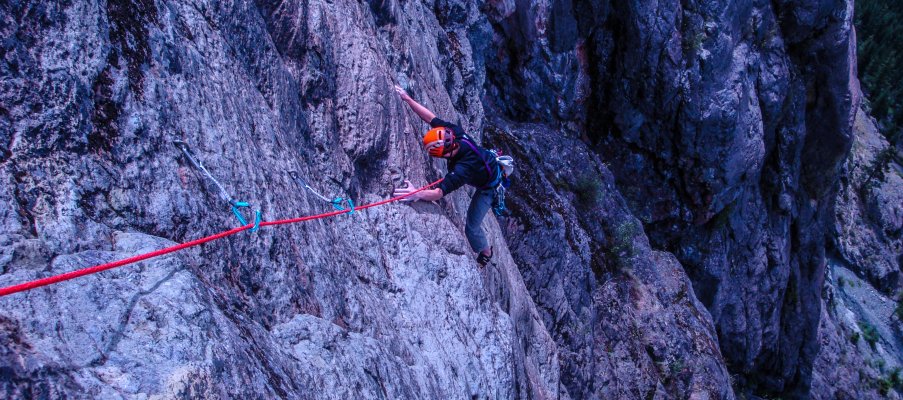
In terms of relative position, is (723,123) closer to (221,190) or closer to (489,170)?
(489,170)

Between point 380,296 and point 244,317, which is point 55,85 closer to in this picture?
point 244,317

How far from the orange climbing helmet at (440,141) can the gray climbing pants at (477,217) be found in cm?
119

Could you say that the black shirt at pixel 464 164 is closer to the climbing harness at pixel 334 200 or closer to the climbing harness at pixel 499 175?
the climbing harness at pixel 499 175

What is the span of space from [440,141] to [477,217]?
1673 millimetres

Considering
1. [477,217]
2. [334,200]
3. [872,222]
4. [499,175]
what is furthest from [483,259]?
[872,222]

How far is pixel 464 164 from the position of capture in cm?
741

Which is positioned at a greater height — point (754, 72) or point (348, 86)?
point (754, 72)

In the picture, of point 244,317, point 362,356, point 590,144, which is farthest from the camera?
point 590,144

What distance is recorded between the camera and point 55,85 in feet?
11.7

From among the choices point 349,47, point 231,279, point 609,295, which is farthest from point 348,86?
point 609,295

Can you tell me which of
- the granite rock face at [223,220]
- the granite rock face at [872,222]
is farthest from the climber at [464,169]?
the granite rock face at [872,222]

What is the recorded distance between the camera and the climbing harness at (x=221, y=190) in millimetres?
4254

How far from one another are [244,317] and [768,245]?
28.8 meters

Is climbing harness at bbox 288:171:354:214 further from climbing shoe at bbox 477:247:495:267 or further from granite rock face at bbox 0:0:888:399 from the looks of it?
climbing shoe at bbox 477:247:495:267
